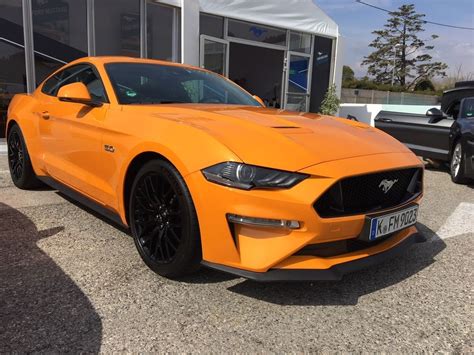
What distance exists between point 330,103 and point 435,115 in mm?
6403

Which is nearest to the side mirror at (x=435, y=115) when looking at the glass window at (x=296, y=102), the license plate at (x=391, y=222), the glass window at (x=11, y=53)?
the license plate at (x=391, y=222)

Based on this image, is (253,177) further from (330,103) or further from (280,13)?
(330,103)

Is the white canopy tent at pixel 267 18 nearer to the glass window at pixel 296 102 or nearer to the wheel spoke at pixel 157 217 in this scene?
the glass window at pixel 296 102

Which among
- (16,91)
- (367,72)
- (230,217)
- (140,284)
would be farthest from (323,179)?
(367,72)

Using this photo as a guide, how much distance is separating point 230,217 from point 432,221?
110 inches

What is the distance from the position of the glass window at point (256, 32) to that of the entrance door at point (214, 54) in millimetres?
504

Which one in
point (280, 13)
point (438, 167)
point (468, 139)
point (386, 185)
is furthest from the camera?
point (280, 13)

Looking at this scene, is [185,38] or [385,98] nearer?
[185,38]

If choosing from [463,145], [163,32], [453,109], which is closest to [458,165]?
[463,145]

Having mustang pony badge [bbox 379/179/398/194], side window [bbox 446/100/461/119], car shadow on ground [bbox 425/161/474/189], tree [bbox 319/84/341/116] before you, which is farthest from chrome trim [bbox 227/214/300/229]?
tree [bbox 319/84/341/116]

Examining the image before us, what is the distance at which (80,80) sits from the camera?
4047 millimetres

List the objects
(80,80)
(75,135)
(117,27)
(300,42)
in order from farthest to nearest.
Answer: (300,42) → (117,27) → (80,80) → (75,135)

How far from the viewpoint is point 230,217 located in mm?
2369

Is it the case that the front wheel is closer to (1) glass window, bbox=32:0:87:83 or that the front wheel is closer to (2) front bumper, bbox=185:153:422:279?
(2) front bumper, bbox=185:153:422:279
